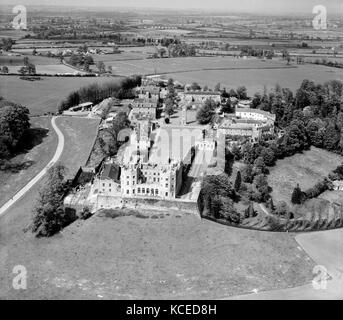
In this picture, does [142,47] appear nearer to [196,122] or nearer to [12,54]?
[12,54]

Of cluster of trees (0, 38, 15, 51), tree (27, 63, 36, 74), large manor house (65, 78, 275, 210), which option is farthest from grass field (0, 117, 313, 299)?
cluster of trees (0, 38, 15, 51)

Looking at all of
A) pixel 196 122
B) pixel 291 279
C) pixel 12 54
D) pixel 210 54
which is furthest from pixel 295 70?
pixel 291 279

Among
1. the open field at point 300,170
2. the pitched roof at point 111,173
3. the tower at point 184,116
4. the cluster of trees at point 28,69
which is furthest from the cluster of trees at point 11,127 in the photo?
the cluster of trees at point 28,69

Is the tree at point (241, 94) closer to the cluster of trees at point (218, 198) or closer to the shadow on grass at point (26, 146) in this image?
the shadow on grass at point (26, 146)

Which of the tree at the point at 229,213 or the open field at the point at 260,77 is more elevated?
the open field at the point at 260,77

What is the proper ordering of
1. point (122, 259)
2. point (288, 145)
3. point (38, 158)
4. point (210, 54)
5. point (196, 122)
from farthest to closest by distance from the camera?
point (210, 54), point (196, 122), point (288, 145), point (38, 158), point (122, 259)

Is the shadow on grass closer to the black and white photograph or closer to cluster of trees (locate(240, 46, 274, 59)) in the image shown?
the black and white photograph
